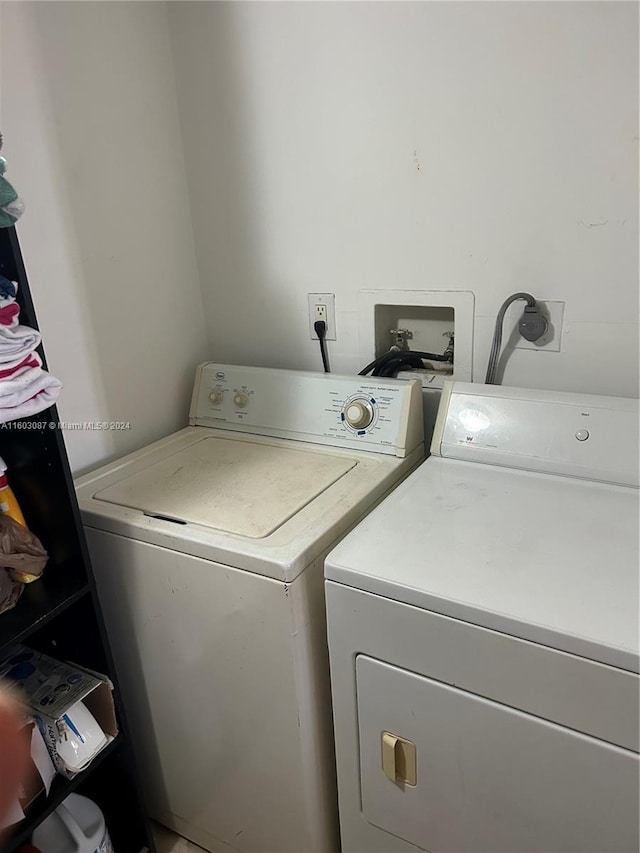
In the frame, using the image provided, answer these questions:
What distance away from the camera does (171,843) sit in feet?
4.75

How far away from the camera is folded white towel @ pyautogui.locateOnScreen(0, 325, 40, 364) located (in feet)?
2.96

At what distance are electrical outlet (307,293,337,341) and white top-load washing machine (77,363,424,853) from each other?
160mm

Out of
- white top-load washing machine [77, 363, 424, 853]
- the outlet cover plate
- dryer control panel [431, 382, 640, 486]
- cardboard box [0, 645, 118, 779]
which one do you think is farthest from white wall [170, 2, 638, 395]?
cardboard box [0, 645, 118, 779]

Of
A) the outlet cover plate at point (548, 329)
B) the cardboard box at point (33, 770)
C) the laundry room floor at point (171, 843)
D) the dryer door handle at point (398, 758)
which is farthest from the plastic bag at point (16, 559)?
the outlet cover plate at point (548, 329)

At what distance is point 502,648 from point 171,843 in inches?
43.8

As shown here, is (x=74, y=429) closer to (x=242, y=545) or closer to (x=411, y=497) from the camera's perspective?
(x=242, y=545)

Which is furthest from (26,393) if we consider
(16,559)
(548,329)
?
(548,329)

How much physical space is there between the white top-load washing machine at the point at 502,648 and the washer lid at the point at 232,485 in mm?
185

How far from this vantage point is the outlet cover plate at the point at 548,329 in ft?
4.16

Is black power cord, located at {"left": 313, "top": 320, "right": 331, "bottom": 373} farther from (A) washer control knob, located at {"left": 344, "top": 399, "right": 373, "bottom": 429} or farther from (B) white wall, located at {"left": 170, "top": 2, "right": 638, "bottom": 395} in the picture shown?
(A) washer control knob, located at {"left": 344, "top": 399, "right": 373, "bottom": 429}

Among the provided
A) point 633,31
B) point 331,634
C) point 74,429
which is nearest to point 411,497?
point 331,634

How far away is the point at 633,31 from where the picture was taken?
1062mm

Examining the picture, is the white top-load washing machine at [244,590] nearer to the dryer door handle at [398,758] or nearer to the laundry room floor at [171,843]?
the laundry room floor at [171,843]

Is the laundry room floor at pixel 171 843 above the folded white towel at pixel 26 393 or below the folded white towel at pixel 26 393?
below
